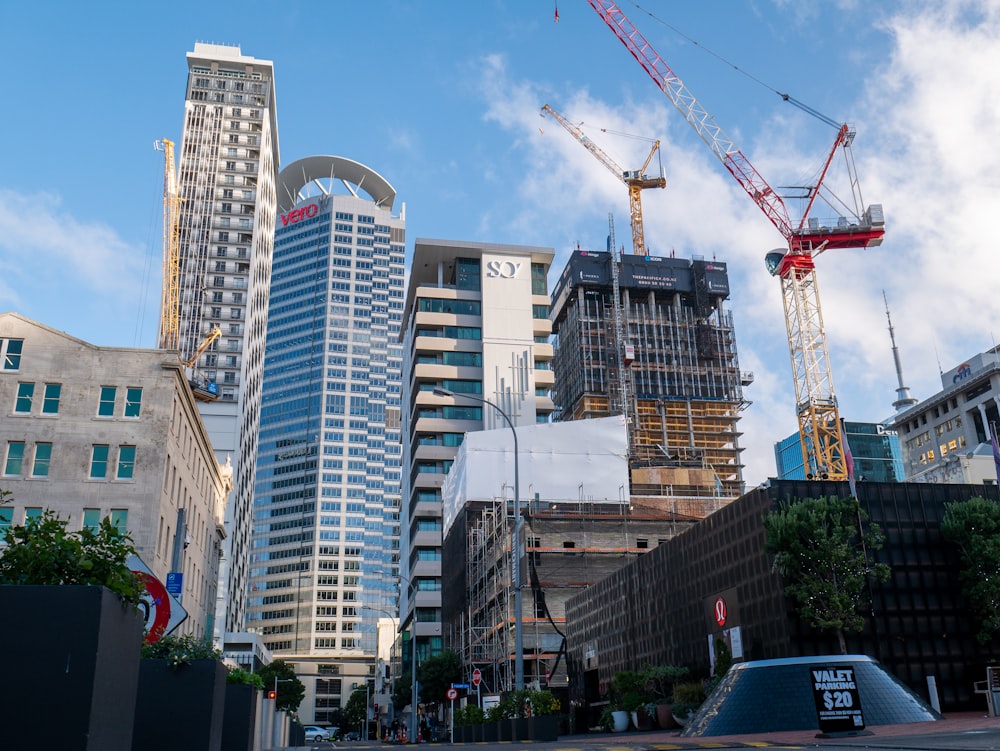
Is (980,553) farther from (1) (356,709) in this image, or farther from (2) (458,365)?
(1) (356,709)

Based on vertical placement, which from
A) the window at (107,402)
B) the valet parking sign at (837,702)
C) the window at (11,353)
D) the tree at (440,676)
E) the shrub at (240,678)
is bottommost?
the valet parking sign at (837,702)

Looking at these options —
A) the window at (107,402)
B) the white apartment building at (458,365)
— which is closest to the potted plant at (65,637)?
the window at (107,402)

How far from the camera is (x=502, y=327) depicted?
130m

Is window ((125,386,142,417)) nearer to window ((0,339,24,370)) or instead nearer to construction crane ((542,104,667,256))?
window ((0,339,24,370))

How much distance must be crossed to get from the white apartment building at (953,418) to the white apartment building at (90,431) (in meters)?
117

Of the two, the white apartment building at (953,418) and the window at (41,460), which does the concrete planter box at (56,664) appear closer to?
the window at (41,460)

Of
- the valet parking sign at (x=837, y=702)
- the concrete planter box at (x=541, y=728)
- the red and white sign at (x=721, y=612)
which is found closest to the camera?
the valet parking sign at (x=837, y=702)

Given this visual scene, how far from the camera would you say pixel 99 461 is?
169 ft

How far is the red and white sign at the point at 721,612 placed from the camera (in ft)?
133

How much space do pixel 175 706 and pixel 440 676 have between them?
7897 centimetres

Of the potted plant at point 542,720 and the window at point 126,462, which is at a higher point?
the window at point 126,462

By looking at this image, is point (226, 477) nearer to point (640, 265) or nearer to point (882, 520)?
point (882, 520)

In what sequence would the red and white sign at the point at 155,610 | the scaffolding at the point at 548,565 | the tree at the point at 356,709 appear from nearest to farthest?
the red and white sign at the point at 155,610
the scaffolding at the point at 548,565
the tree at the point at 356,709

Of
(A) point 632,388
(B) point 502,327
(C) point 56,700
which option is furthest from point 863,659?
(A) point 632,388
